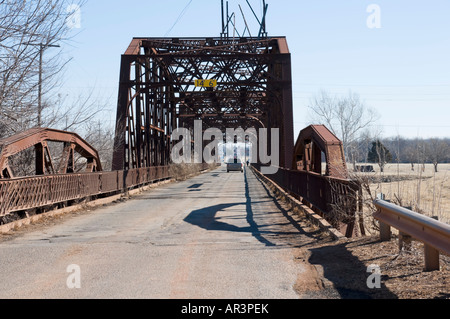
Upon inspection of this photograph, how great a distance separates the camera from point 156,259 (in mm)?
7973

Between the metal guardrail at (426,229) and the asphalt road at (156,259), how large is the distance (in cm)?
145

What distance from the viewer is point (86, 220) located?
559 inches

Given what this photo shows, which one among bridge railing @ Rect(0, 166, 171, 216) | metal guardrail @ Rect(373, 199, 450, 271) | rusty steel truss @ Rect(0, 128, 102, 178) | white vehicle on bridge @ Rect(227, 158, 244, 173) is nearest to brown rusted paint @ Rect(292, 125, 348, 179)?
metal guardrail @ Rect(373, 199, 450, 271)

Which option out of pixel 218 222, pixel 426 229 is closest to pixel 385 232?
pixel 426 229

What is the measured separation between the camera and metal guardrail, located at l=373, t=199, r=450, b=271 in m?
5.38

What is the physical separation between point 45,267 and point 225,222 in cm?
654

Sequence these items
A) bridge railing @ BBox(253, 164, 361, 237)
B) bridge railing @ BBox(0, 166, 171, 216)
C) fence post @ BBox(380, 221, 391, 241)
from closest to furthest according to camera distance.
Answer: fence post @ BBox(380, 221, 391, 241)
bridge railing @ BBox(253, 164, 361, 237)
bridge railing @ BBox(0, 166, 171, 216)

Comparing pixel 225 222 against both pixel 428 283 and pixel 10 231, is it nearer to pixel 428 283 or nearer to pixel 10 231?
pixel 10 231

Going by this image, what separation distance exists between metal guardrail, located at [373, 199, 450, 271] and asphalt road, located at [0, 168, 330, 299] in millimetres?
1447

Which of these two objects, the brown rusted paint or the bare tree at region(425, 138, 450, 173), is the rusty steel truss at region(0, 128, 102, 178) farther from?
the bare tree at region(425, 138, 450, 173)
